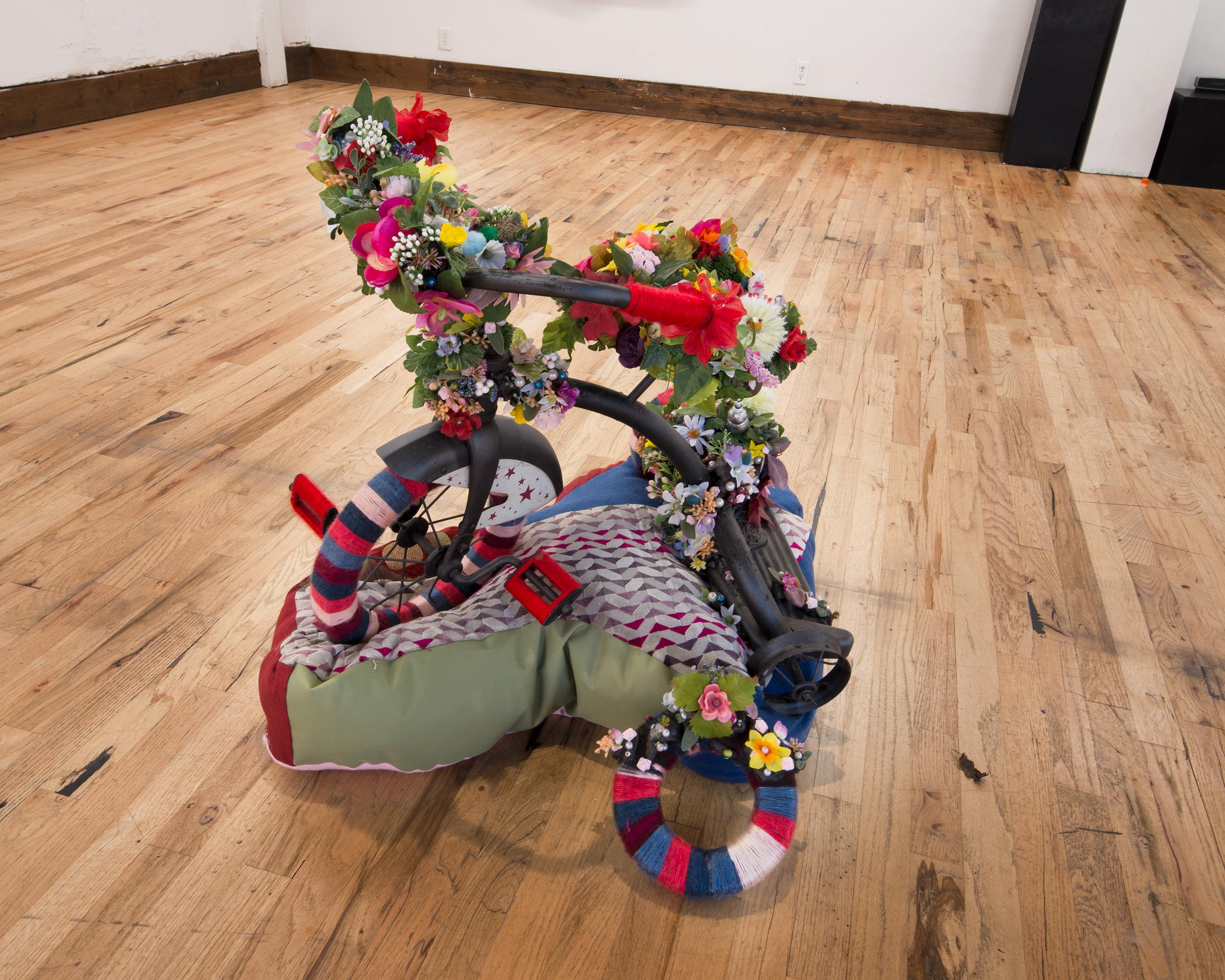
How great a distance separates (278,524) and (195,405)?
559mm

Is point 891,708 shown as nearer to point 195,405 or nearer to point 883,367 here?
point 883,367

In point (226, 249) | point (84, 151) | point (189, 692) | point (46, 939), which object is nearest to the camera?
point (46, 939)

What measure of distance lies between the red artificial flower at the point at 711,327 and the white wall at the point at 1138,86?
4.41 m

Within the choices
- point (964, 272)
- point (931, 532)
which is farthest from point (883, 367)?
point (964, 272)

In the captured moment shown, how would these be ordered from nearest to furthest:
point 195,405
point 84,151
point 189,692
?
point 189,692 → point 195,405 → point 84,151

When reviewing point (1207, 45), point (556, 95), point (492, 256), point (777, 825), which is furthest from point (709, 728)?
point (1207, 45)

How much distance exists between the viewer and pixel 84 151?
12.5 feet

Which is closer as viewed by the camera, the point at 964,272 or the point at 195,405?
the point at 195,405

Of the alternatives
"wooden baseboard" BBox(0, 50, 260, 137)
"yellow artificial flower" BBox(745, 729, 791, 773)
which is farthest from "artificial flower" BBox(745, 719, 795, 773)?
"wooden baseboard" BBox(0, 50, 260, 137)

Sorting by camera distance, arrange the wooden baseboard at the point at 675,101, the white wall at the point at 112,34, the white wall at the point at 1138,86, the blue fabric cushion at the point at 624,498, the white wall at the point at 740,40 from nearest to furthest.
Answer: the blue fabric cushion at the point at 624,498
the white wall at the point at 112,34
the white wall at the point at 1138,86
the white wall at the point at 740,40
the wooden baseboard at the point at 675,101

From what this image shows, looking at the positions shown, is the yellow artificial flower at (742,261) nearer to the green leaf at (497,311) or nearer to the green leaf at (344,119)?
the green leaf at (497,311)

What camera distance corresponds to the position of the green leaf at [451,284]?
1007 mm

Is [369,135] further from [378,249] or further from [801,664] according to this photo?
[801,664]

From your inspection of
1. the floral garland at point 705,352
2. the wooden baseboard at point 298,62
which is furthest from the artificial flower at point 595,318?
the wooden baseboard at point 298,62
